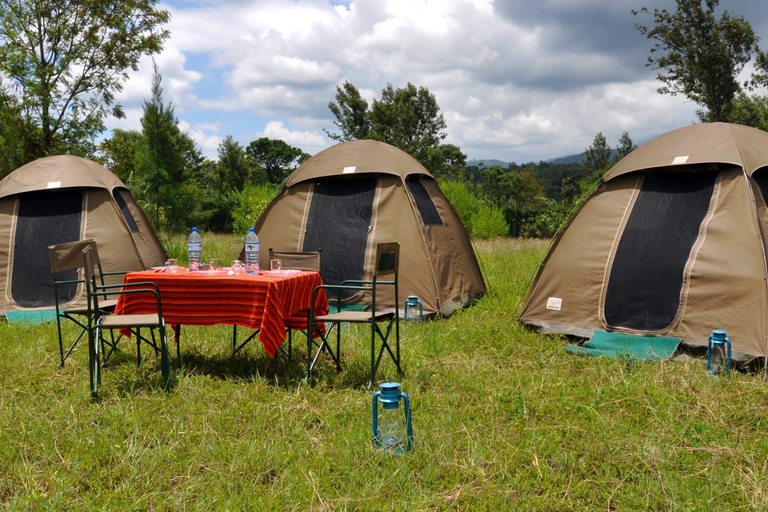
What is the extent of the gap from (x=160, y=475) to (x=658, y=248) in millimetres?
4565

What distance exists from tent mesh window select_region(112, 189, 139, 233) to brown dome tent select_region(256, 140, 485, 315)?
74.2 inches

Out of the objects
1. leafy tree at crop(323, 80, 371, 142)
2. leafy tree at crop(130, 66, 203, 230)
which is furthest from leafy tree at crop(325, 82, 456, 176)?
leafy tree at crop(130, 66, 203, 230)

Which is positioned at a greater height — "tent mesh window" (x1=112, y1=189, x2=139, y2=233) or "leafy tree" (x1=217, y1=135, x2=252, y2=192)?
"leafy tree" (x1=217, y1=135, x2=252, y2=192)

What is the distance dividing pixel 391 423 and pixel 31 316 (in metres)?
5.40

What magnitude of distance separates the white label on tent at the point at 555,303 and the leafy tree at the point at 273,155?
4579cm

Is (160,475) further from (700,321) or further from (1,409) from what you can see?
(700,321)

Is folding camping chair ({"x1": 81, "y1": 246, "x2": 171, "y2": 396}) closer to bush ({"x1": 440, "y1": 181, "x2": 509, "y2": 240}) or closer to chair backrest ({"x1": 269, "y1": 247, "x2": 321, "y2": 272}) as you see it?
chair backrest ({"x1": 269, "y1": 247, "x2": 321, "y2": 272})

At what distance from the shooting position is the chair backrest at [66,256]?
4.30m

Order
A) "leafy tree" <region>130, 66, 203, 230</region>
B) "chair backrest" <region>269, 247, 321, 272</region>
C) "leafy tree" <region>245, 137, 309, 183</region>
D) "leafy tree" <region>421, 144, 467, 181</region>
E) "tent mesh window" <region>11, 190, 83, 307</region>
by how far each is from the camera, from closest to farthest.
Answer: "chair backrest" <region>269, 247, 321, 272</region> < "tent mesh window" <region>11, 190, 83, 307</region> < "leafy tree" <region>130, 66, 203, 230</region> < "leafy tree" <region>421, 144, 467, 181</region> < "leafy tree" <region>245, 137, 309, 183</region>

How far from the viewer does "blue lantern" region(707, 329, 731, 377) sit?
15.5ft

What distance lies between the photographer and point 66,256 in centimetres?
445

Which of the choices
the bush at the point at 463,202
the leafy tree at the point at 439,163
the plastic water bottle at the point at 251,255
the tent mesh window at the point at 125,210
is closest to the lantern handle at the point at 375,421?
the plastic water bottle at the point at 251,255

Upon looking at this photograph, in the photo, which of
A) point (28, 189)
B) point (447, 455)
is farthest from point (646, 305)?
point (28, 189)

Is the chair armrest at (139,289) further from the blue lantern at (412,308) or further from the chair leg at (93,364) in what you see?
the blue lantern at (412,308)
